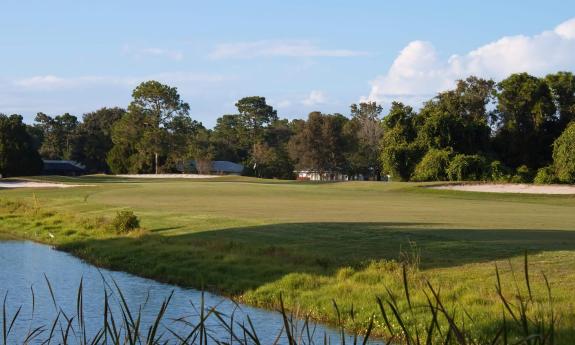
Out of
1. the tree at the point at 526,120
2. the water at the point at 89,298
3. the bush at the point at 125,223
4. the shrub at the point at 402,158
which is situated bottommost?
the water at the point at 89,298

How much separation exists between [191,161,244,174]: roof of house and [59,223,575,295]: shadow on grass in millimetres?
100761

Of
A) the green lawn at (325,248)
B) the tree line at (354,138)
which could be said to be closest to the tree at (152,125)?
the tree line at (354,138)

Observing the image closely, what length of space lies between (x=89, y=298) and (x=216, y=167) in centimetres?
11289

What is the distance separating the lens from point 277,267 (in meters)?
23.3

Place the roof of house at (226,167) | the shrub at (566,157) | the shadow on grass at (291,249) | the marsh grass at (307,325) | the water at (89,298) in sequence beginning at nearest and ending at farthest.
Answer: the marsh grass at (307,325) → the water at (89,298) → the shadow on grass at (291,249) → the shrub at (566,157) → the roof of house at (226,167)

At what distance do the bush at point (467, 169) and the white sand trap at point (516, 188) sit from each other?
11.4 meters

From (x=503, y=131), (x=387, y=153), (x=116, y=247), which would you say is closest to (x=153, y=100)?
(x=387, y=153)

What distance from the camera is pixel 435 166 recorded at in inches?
3201

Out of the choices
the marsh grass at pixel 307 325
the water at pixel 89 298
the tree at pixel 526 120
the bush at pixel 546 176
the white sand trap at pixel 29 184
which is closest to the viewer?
the marsh grass at pixel 307 325

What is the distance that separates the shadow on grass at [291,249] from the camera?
2264 centimetres

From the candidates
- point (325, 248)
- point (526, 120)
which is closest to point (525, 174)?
point (526, 120)

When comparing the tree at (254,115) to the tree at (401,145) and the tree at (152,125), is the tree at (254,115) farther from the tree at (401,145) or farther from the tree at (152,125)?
the tree at (401,145)

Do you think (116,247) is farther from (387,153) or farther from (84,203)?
(387,153)

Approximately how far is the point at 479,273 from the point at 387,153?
70395mm
